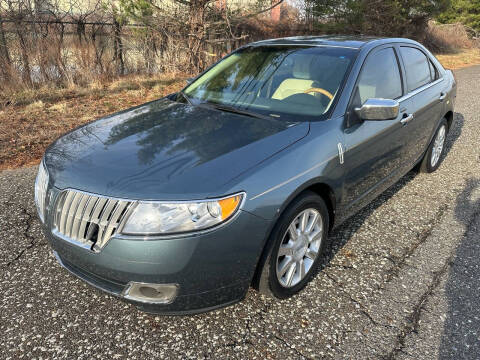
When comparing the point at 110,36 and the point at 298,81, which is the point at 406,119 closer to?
the point at 298,81

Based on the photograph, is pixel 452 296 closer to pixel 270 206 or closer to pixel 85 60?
pixel 270 206

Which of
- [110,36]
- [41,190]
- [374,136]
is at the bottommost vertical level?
[41,190]

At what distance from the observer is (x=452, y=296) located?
266cm

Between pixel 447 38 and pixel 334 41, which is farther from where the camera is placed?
pixel 447 38

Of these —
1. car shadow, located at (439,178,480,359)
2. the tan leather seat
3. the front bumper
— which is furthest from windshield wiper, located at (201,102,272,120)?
car shadow, located at (439,178,480,359)

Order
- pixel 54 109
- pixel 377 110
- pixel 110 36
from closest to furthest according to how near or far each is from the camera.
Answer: pixel 377 110, pixel 54 109, pixel 110 36

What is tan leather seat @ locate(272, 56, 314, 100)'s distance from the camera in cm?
313

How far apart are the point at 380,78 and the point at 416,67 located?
0.98 m

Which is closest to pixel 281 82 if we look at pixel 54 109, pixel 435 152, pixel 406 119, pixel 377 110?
pixel 377 110

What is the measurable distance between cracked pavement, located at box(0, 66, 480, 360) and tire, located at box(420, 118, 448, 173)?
1.25 m

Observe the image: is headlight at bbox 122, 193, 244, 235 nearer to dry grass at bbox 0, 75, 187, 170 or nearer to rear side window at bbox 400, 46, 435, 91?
rear side window at bbox 400, 46, 435, 91

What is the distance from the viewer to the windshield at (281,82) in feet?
9.72

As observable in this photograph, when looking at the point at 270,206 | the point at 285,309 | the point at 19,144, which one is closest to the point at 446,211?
the point at 285,309

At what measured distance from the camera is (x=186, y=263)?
196 centimetres
